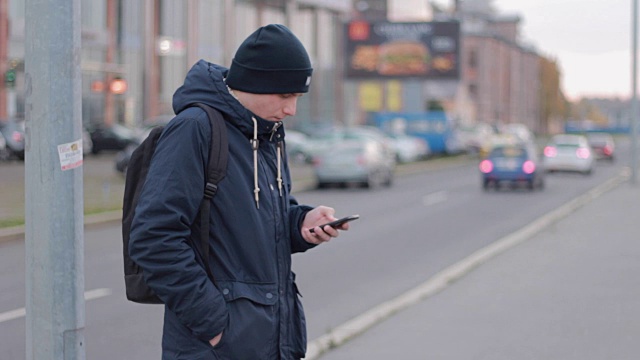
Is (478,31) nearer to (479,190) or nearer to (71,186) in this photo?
(479,190)

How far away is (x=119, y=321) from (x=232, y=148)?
6.35 meters

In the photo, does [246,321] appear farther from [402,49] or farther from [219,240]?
[402,49]

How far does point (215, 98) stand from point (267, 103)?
6.5 inches

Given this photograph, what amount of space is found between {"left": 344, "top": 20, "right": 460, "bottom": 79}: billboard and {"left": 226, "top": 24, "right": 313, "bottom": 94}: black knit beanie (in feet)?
189

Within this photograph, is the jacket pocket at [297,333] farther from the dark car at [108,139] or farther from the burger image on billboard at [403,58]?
the burger image on billboard at [403,58]

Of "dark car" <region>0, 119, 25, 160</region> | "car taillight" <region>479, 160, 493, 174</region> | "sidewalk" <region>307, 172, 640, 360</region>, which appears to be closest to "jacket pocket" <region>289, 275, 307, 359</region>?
"sidewalk" <region>307, 172, 640, 360</region>

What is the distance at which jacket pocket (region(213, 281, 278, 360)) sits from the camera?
3.52m

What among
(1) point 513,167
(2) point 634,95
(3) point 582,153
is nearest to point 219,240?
(1) point 513,167

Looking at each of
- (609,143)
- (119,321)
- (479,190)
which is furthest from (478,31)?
(119,321)

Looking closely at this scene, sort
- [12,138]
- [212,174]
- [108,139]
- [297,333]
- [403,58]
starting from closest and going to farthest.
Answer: [212,174]
[297,333]
[12,138]
[108,139]
[403,58]

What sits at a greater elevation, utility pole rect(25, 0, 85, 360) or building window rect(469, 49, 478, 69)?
building window rect(469, 49, 478, 69)

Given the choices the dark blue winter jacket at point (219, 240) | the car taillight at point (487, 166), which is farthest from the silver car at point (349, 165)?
the dark blue winter jacket at point (219, 240)

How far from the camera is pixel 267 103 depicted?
3.68 m

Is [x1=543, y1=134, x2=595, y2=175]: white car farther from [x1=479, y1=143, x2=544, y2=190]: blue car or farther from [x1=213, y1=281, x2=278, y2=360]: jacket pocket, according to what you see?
[x1=213, y1=281, x2=278, y2=360]: jacket pocket
